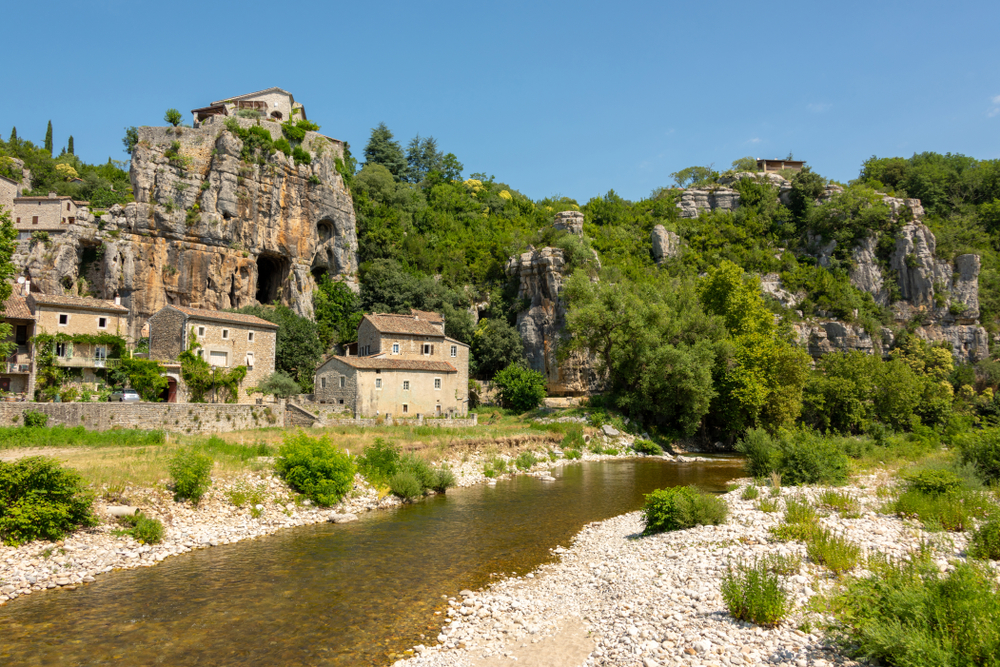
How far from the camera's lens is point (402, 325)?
46.7m

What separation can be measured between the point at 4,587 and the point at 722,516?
57.9 ft

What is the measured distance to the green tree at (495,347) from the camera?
5281cm

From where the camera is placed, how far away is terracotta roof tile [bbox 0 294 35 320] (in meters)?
33.3

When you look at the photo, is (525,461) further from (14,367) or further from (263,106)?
(263,106)

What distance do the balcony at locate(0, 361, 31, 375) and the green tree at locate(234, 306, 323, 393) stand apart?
1466cm

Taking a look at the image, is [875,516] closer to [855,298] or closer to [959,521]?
[959,521]

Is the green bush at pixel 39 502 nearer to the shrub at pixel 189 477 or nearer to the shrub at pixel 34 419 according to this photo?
the shrub at pixel 189 477

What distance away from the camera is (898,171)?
76.1m

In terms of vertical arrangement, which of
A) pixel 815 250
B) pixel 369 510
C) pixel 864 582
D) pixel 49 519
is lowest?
pixel 369 510

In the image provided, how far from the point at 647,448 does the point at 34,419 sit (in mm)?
36376

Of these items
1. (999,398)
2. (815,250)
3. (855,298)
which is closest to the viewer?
(999,398)

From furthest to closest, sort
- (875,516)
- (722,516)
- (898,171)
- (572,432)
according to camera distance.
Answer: (898,171) → (572,432) → (722,516) → (875,516)

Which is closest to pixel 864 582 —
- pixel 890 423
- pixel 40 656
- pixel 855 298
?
pixel 40 656

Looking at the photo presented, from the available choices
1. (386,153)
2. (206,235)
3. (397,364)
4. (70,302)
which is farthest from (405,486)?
(386,153)
